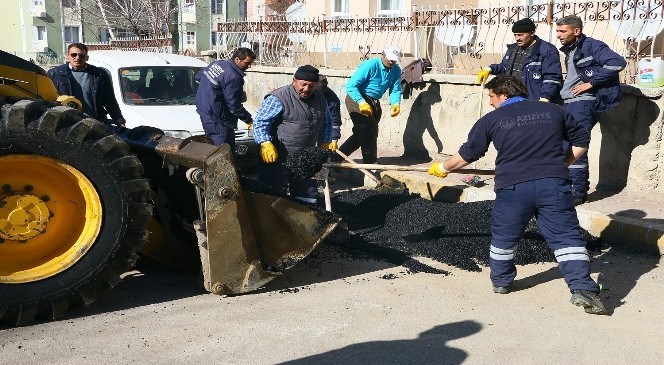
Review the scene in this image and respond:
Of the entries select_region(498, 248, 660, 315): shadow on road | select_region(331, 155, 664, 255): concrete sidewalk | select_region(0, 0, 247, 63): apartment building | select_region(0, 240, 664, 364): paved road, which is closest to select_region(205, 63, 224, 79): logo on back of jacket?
select_region(331, 155, 664, 255): concrete sidewalk

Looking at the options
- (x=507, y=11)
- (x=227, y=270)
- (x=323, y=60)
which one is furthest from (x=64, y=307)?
(x=323, y=60)

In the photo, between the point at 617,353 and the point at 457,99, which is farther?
the point at 457,99

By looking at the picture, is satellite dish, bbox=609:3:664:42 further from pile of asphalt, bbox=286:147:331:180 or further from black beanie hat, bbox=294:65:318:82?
pile of asphalt, bbox=286:147:331:180

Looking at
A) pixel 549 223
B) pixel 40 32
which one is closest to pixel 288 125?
pixel 549 223

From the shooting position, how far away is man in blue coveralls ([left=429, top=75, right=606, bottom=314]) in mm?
4836

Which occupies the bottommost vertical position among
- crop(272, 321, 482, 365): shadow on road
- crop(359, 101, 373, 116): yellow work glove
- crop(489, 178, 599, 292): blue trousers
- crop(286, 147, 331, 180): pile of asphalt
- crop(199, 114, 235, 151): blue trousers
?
crop(272, 321, 482, 365): shadow on road

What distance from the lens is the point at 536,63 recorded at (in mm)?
7418

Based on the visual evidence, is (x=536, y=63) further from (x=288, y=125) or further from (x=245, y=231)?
(x=245, y=231)

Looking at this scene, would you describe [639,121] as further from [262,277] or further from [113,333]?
[113,333]

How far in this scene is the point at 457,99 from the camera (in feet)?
32.2

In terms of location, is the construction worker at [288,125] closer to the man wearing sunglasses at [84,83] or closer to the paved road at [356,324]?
the paved road at [356,324]

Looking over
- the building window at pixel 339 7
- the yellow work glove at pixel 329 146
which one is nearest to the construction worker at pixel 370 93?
the yellow work glove at pixel 329 146

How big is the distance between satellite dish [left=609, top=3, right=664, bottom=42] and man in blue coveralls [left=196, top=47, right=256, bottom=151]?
14.3 feet

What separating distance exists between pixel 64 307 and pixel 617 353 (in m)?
3.33
